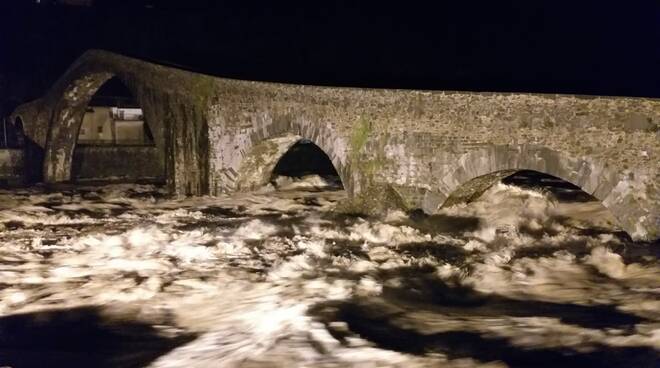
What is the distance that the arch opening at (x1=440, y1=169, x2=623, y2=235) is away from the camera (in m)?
11.5

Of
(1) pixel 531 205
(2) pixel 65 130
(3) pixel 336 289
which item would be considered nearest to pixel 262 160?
(1) pixel 531 205

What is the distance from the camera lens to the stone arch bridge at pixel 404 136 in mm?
9398

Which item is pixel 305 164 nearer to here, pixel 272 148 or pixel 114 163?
pixel 272 148

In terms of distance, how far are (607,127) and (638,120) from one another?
423mm

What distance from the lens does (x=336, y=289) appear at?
29.5 ft

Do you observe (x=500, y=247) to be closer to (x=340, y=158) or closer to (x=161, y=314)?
(x=340, y=158)

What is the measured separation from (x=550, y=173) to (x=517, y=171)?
2.71 ft

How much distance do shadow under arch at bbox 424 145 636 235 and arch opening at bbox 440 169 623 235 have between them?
5cm

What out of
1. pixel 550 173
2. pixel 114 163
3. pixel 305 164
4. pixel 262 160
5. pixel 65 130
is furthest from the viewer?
pixel 114 163

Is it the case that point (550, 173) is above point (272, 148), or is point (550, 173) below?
below

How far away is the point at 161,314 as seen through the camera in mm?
8344

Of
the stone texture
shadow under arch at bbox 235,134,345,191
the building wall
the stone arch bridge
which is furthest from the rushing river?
the building wall

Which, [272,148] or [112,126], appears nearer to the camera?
[272,148]

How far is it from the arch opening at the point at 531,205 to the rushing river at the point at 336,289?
2.3 inches
